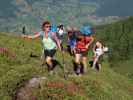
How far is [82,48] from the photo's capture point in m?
22.1

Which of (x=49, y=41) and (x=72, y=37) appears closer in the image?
(x=49, y=41)

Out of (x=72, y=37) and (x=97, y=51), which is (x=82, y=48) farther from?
(x=72, y=37)

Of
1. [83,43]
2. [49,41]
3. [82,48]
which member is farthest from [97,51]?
[49,41]

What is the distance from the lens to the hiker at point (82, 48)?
2178 cm

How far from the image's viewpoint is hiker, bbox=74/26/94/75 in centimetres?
2178

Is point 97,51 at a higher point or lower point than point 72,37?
lower

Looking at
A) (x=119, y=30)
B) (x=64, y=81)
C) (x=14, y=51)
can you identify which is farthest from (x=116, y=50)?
(x=64, y=81)

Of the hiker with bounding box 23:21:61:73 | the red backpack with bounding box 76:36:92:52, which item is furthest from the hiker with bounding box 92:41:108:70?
the hiker with bounding box 23:21:61:73

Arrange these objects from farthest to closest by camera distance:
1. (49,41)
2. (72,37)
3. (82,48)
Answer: (72,37), (82,48), (49,41)

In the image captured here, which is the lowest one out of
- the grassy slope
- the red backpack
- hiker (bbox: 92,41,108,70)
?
the grassy slope

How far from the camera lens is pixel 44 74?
1930cm

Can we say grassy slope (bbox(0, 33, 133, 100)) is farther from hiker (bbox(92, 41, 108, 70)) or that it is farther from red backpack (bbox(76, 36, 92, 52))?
hiker (bbox(92, 41, 108, 70))

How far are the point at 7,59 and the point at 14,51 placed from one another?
2671 mm

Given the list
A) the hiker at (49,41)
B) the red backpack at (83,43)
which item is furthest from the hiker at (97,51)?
the hiker at (49,41)
